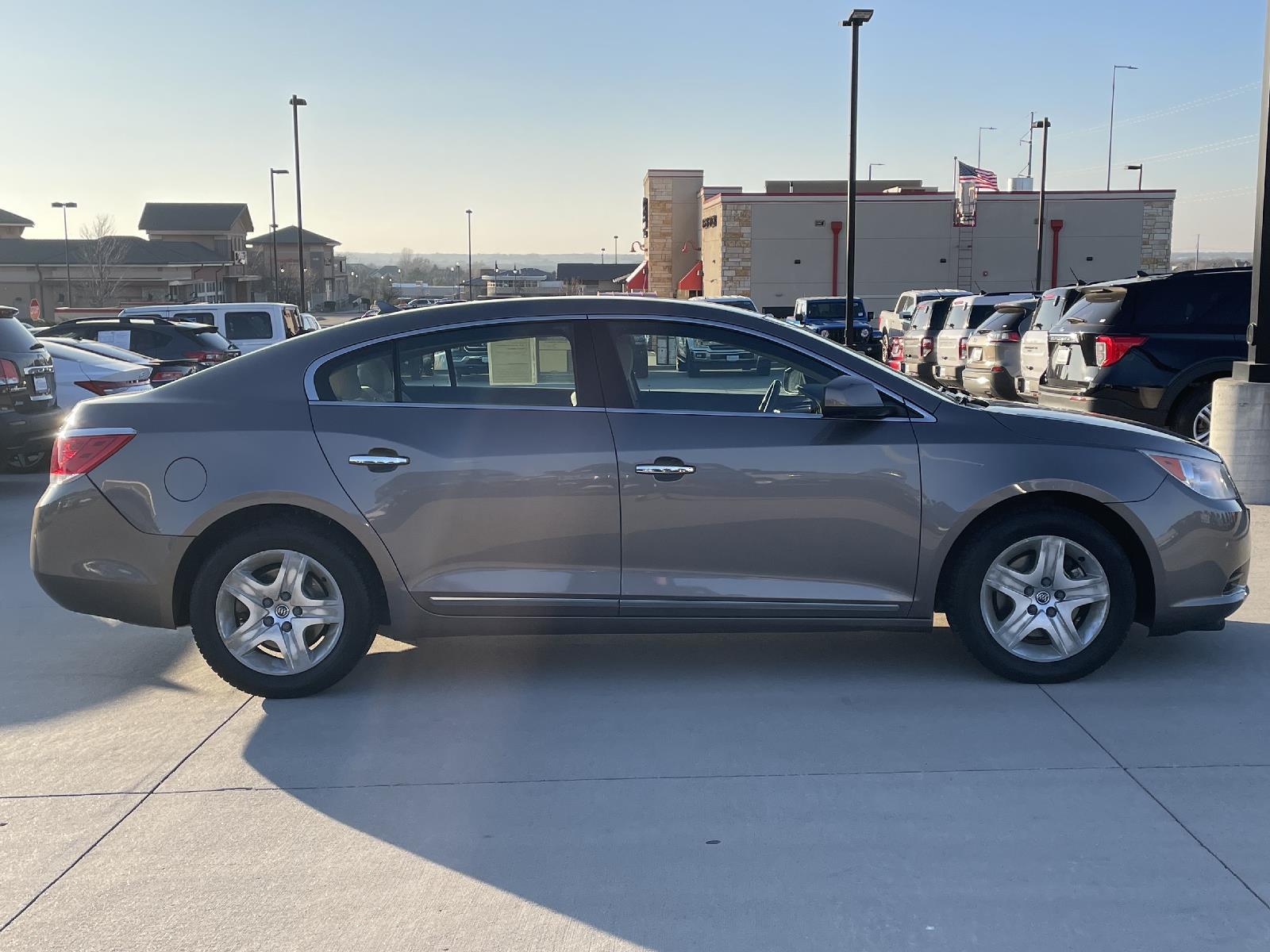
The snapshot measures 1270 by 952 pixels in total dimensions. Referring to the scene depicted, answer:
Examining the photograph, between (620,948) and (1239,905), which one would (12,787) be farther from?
(1239,905)

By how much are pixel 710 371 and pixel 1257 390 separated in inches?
233

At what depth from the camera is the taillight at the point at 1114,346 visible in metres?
10.4

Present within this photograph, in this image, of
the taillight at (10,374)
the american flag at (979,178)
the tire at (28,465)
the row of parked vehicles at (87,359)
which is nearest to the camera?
the taillight at (10,374)

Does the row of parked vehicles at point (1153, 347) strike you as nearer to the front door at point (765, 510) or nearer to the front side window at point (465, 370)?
the front door at point (765, 510)

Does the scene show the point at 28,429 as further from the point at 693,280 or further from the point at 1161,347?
the point at 693,280

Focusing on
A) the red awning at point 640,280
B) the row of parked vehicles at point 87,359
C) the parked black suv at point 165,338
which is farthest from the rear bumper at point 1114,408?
the red awning at point 640,280

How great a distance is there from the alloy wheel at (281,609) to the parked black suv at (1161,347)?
7.60 m

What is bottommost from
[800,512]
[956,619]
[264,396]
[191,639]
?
[191,639]

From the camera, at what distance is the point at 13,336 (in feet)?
36.3

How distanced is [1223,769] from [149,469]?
14.3 ft

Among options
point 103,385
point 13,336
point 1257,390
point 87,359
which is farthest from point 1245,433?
point 87,359

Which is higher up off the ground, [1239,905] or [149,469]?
[149,469]

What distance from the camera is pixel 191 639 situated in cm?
627

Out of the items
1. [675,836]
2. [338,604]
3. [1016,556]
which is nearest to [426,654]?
[338,604]
